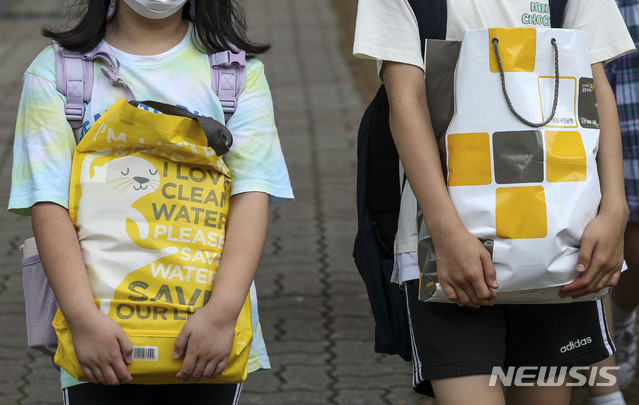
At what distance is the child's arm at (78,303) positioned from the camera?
68.2 inches

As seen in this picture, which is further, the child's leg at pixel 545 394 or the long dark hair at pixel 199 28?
the child's leg at pixel 545 394

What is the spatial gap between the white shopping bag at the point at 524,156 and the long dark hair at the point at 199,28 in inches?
25.3

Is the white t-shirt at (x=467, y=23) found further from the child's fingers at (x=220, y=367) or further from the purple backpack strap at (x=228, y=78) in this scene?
the child's fingers at (x=220, y=367)

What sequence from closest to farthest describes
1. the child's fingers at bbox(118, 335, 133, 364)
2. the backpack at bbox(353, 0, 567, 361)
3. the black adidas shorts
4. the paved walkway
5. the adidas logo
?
the child's fingers at bbox(118, 335, 133, 364) → the black adidas shorts → the adidas logo → the backpack at bbox(353, 0, 567, 361) → the paved walkway

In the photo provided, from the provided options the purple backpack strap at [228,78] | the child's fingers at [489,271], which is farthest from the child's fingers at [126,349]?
the child's fingers at [489,271]

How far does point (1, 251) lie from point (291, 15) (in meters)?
8.53

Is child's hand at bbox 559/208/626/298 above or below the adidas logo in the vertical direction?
above

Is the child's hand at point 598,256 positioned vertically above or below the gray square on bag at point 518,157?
below

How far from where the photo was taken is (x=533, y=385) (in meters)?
2.09

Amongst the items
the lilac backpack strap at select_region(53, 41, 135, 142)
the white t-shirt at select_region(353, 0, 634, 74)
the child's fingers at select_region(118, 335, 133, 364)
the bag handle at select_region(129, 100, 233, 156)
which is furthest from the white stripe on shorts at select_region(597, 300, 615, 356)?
the lilac backpack strap at select_region(53, 41, 135, 142)

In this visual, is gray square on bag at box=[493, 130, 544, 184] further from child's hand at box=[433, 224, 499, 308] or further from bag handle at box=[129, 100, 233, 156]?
bag handle at box=[129, 100, 233, 156]

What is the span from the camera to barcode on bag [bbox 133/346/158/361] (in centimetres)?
174

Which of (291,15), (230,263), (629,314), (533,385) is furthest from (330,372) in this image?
(291,15)

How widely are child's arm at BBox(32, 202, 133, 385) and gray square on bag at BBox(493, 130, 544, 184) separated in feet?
3.17
